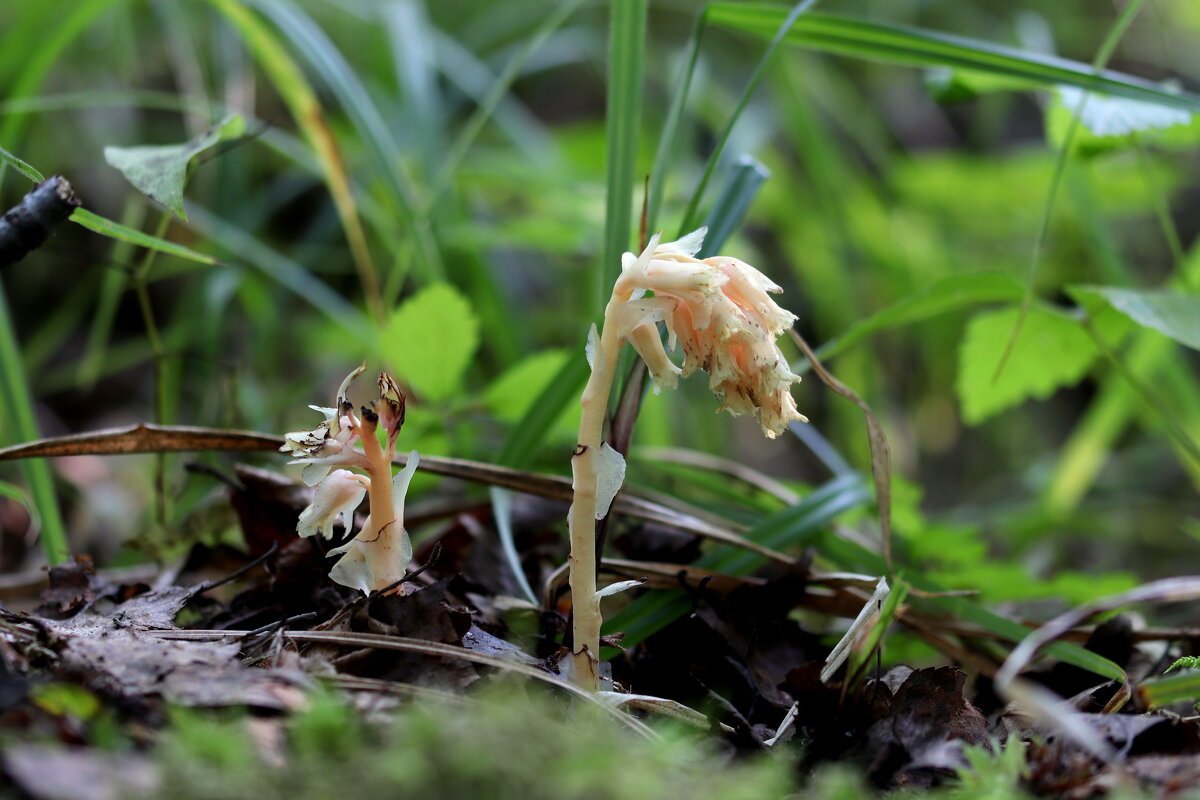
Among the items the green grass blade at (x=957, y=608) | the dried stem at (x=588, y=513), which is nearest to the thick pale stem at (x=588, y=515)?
the dried stem at (x=588, y=513)

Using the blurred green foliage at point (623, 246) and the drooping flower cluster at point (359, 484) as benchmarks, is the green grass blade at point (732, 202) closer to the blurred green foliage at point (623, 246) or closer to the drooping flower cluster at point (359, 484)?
the blurred green foliage at point (623, 246)

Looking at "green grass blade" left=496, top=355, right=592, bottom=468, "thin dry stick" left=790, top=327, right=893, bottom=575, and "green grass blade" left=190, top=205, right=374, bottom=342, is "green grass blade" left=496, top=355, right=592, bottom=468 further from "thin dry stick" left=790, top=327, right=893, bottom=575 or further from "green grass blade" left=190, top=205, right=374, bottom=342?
"green grass blade" left=190, top=205, right=374, bottom=342

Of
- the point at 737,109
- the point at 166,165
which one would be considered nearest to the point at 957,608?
the point at 737,109

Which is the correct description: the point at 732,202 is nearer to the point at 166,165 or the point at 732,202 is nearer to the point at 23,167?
the point at 166,165

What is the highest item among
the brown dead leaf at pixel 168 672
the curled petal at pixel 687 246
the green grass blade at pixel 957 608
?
the curled petal at pixel 687 246

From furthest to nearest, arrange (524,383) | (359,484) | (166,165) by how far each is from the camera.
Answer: (524,383) → (166,165) → (359,484)

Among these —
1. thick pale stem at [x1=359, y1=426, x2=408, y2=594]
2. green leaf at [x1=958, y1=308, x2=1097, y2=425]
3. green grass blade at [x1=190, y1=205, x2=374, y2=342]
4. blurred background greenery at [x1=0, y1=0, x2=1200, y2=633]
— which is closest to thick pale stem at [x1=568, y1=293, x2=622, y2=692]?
thick pale stem at [x1=359, y1=426, x2=408, y2=594]
